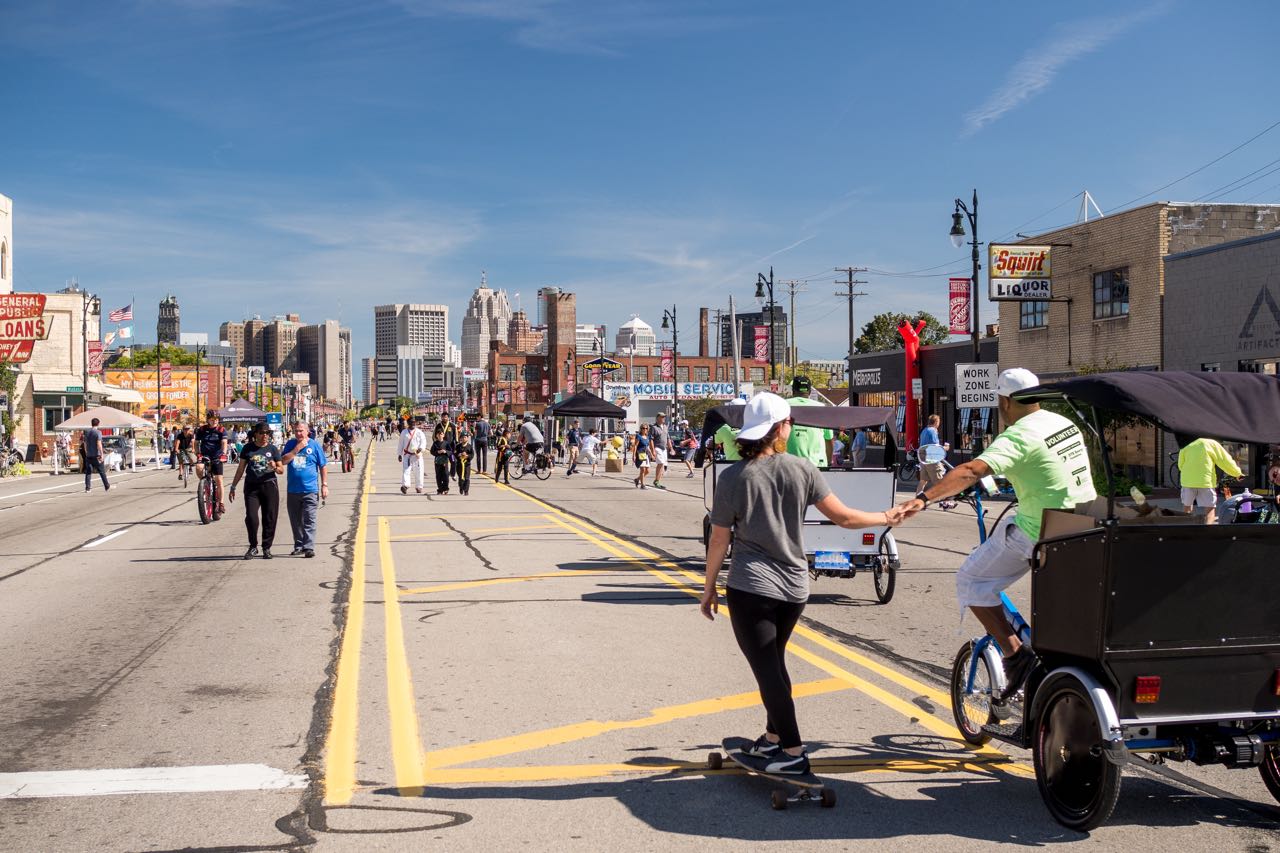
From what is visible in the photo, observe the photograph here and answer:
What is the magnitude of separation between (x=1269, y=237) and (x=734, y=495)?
87.9 ft

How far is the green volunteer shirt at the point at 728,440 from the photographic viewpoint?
12.1 meters

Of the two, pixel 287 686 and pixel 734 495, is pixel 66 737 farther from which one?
pixel 734 495

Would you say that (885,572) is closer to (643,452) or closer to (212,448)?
(212,448)

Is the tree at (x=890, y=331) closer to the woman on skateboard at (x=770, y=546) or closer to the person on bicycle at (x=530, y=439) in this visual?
the person on bicycle at (x=530, y=439)

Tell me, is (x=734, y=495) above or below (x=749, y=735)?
above

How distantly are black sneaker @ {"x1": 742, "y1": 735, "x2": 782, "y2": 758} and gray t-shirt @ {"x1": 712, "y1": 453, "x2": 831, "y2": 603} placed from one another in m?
0.67

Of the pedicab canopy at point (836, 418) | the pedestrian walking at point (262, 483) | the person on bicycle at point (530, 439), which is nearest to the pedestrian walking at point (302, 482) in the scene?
the pedestrian walking at point (262, 483)

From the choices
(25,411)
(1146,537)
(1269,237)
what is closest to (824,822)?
(1146,537)

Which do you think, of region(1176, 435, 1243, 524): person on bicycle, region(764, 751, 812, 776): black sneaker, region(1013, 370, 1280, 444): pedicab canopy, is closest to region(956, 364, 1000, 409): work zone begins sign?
region(1176, 435, 1243, 524): person on bicycle

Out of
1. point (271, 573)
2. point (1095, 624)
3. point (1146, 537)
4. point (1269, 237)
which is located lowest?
point (271, 573)

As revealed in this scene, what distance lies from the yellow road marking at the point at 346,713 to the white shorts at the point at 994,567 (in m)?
3.04

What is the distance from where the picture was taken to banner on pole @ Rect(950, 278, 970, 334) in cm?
3717

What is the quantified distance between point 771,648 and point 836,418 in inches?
268

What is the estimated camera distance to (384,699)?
7.23 metres
